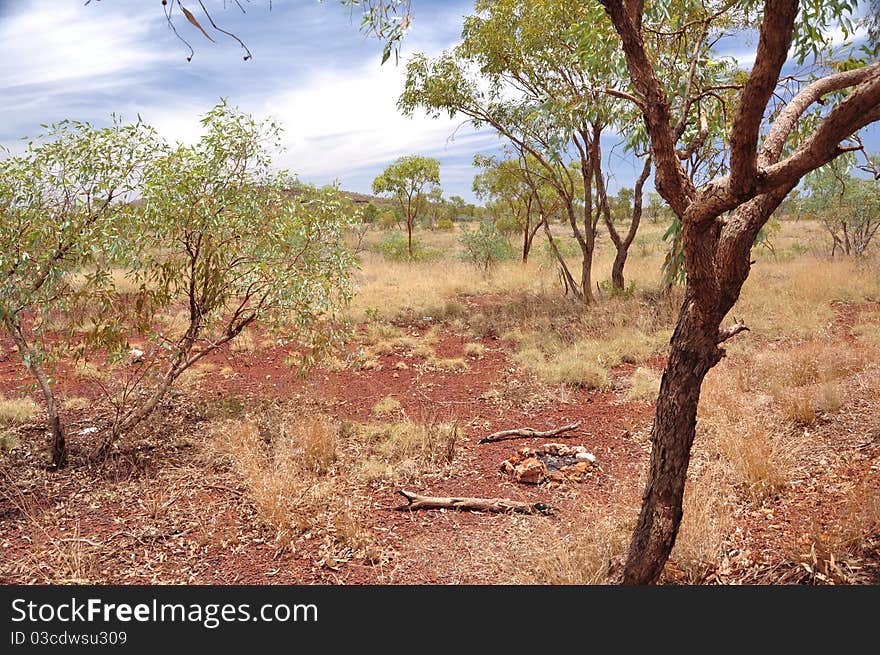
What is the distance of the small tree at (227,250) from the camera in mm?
5215

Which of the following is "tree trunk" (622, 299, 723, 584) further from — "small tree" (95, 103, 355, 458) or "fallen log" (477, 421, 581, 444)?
"small tree" (95, 103, 355, 458)

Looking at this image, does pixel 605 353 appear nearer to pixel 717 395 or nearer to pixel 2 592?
pixel 717 395

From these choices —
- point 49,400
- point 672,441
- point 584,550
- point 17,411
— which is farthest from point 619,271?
point 17,411

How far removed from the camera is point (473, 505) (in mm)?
4254

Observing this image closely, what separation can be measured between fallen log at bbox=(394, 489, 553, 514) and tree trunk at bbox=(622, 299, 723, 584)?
4.30ft

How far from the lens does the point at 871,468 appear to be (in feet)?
13.4

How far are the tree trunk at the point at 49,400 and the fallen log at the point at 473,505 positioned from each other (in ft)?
9.67

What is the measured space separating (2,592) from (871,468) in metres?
5.35

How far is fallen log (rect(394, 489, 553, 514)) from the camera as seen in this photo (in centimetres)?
416

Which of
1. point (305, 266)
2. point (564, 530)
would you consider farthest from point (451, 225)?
point (564, 530)

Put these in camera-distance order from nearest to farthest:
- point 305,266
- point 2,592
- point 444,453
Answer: point 2,592 < point 444,453 < point 305,266

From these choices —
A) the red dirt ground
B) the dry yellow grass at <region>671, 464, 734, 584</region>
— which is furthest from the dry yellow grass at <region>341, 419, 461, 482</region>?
the dry yellow grass at <region>671, 464, 734, 584</region>

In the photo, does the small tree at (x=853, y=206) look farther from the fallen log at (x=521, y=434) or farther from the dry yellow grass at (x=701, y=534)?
the dry yellow grass at (x=701, y=534)

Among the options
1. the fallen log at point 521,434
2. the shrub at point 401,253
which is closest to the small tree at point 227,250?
the fallen log at point 521,434
